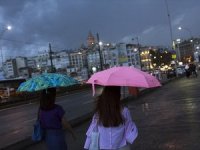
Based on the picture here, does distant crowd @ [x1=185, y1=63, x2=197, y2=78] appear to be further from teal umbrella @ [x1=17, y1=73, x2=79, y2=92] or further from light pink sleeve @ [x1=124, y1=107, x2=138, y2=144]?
light pink sleeve @ [x1=124, y1=107, x2=138, y2=144]

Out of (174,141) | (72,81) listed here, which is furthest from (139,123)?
(72,81)

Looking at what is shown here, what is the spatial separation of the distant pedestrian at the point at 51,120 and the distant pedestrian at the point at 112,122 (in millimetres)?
1545

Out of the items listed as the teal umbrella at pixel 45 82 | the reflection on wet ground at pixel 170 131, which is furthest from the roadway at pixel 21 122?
the teal umbrella at pixel 45 82

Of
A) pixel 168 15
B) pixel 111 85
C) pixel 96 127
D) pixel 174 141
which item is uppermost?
pixel 168 15

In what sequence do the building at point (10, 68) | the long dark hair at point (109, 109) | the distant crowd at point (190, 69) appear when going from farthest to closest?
1. the building at point (10, 68)
2. the distant crowd at point (190, 69)
3. the long dark hair at point (109, 109)

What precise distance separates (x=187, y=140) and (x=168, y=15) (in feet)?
221

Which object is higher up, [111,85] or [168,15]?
[168,15]

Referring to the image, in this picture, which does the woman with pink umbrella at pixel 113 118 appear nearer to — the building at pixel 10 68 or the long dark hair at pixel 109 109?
the long dark hair at pixel 109 109

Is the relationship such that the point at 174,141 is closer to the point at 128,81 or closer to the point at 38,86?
the point at 38,86

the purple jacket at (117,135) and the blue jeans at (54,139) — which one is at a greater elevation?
the purple jacket at (117,135)

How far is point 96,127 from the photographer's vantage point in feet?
18.6

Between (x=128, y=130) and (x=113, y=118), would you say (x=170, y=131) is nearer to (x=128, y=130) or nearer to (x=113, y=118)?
(x=128, y=130)

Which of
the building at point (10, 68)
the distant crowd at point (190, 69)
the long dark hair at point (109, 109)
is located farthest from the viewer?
the building at point (10, 68)

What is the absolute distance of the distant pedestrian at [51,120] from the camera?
23.4ft
